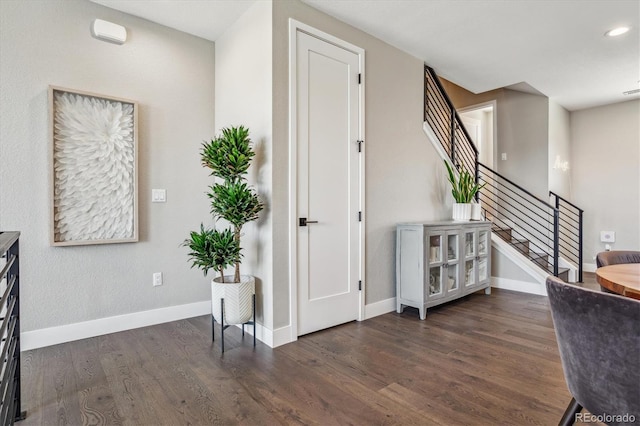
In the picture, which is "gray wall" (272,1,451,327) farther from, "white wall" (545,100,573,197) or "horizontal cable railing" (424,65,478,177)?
"white wall" (545,100,573,197)

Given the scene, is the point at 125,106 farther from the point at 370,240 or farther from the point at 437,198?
the point at 437,198

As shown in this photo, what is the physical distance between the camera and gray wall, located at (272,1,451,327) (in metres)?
2.68

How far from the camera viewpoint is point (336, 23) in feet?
9.96

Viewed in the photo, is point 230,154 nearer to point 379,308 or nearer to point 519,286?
point 379,308

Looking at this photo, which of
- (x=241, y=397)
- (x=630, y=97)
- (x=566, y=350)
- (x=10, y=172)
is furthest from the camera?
(x=630, y=97)

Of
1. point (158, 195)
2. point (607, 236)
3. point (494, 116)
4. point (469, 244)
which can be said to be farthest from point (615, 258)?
point (607, 236)

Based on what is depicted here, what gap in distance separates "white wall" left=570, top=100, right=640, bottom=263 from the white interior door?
4.86 meters

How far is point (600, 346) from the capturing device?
1.02 meters

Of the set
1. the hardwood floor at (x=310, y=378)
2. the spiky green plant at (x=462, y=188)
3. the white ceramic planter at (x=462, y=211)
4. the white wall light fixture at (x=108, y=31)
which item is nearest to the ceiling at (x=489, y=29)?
the white wall light fixture at (x=108, y=31)

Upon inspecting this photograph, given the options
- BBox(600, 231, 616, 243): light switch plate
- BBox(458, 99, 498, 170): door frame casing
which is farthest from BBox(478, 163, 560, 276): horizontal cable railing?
BBox(600, 231, 616, 243): light switch plate

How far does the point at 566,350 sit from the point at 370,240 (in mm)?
2218

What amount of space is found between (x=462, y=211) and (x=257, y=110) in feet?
8.59

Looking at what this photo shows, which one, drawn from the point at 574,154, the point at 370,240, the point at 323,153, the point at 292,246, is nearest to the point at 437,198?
the point at 370,240

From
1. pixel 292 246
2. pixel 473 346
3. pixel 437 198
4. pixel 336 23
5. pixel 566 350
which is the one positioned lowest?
pixel 473 346
